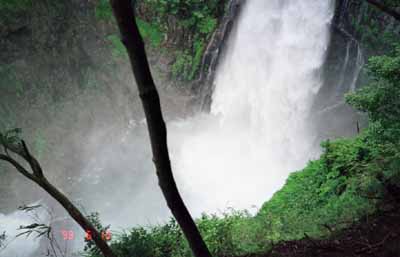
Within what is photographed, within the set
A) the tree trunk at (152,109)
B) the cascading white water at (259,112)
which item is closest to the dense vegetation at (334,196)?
A: the tree trunk at (152,109)

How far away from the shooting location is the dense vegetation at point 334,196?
456cm

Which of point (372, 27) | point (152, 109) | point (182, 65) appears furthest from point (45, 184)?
point (182, 65)

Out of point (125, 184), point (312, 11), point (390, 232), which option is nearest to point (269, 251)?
point (390, 232)

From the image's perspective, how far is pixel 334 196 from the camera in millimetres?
6121

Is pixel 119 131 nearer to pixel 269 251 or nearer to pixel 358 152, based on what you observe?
pixel 358 152

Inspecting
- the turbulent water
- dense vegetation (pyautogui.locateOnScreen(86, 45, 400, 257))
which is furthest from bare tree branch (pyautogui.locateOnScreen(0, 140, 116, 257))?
the turbulent water

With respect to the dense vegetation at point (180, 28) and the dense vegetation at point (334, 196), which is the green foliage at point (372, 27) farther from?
the dense vegetation at point (180, 28)

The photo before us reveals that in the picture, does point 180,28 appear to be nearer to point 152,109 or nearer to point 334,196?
point 334,196

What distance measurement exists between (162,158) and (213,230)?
3.55 meters

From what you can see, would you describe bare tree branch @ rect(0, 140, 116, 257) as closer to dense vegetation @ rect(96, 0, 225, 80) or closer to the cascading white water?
the cascading white water

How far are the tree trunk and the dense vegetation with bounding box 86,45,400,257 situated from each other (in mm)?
1633

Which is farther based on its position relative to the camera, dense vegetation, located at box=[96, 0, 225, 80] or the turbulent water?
dense vegetation, located at box=[96, 0, 225, 80]

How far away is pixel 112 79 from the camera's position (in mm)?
18438

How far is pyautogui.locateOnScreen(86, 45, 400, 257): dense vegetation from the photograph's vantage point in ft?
15.0
